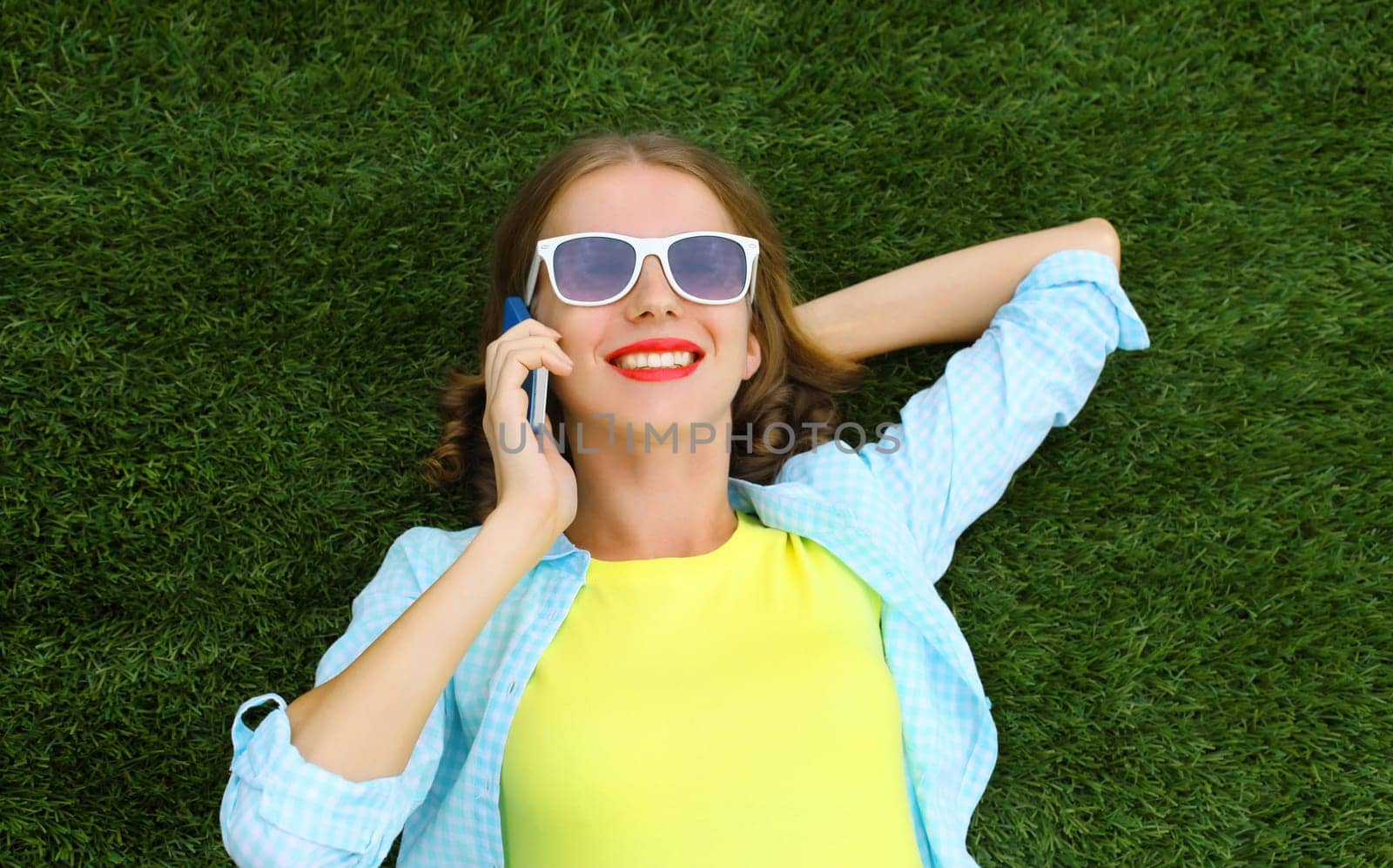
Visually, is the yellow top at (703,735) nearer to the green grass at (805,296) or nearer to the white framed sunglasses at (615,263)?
the white framed sunglasses at (615,263)

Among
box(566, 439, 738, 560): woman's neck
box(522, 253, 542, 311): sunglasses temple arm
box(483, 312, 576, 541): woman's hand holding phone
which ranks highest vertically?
box(522, 253, 542, 311): sunglasses temple arm

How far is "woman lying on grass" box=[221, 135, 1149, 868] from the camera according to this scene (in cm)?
268

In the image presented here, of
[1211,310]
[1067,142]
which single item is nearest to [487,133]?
[1067,142]

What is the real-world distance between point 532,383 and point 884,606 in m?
1.22

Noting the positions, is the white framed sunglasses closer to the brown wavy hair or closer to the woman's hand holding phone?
the woman's hand holding phone

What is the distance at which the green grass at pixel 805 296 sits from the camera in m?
3.58

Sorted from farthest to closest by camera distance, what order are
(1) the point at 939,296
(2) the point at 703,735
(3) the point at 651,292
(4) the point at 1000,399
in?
(1) the point at 939,296 → (4) the point at 1000,399 → (3) the point at 651,292 → (2) the point at 703,735

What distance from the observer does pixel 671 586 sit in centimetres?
300

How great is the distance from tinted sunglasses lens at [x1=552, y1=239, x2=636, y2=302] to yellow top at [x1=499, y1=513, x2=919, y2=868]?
0.78 metres

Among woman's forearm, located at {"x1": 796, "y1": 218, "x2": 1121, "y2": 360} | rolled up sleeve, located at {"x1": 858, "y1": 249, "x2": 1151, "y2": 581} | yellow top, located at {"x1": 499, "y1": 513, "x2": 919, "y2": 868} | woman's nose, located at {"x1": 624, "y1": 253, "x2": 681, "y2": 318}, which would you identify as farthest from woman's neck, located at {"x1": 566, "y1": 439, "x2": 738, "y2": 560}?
woman's forearm, located at {"x1": 796, "y1": 218, "x2": 1121, "y2": 360}

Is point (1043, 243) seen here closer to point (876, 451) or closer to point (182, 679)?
point (876, 451)

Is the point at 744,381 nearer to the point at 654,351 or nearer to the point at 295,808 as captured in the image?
the point at 654,351

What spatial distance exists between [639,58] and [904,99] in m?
0.97

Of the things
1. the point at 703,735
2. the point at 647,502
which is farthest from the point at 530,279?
the point at 703,735
